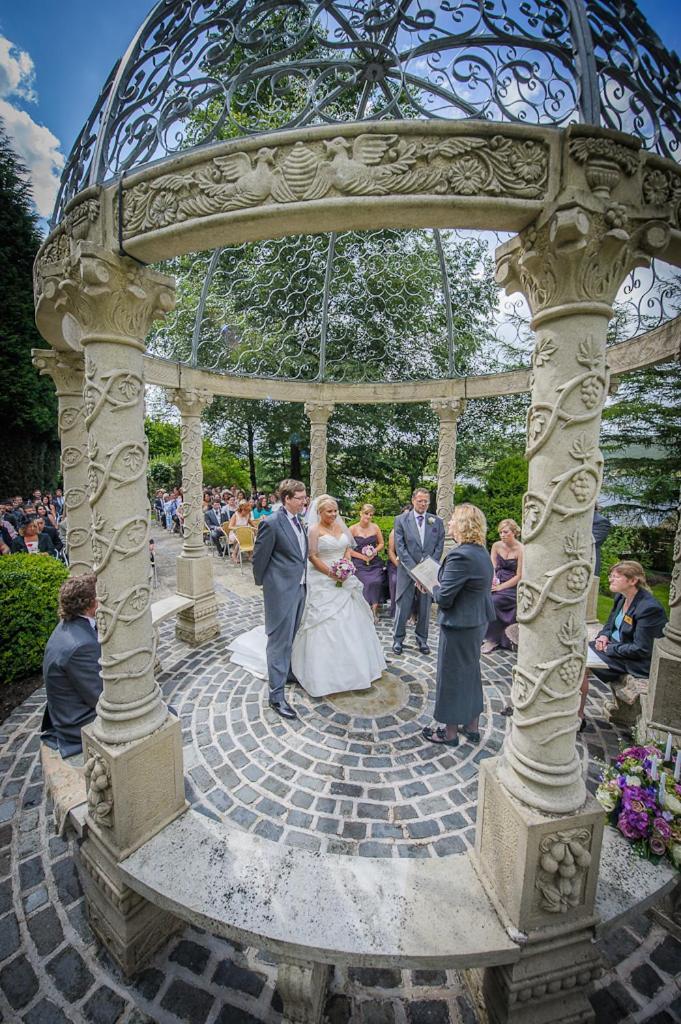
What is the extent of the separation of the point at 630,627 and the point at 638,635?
0.10 metres

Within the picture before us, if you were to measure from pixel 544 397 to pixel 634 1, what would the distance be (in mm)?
2306

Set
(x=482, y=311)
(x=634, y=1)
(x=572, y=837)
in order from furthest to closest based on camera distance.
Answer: (x=482, y=311) → (x=634, y=1) → (x=572, y=837)

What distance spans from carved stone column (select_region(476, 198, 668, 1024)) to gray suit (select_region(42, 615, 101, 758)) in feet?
10.1

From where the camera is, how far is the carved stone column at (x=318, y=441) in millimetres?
7676

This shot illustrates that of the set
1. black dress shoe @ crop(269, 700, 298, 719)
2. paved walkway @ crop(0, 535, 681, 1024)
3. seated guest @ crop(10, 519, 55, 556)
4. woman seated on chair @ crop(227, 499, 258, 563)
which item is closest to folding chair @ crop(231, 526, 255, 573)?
woman seated on chair @ crop(227, 499, 258, 563)

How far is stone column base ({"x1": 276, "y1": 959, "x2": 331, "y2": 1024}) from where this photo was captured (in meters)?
2.02

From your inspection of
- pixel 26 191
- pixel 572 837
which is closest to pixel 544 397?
pixel 572 837

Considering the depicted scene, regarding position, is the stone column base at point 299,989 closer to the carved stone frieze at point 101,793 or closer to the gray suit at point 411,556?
the carved stone frieze at point 101,793

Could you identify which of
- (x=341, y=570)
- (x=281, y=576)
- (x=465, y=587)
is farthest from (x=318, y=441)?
(x=465, y=587)

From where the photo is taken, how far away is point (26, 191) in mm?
20172

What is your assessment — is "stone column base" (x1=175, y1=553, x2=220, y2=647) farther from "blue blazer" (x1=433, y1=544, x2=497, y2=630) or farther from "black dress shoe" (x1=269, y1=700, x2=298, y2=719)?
"blue blazer" (x1=433, y1=544, x2=497, y2=630)

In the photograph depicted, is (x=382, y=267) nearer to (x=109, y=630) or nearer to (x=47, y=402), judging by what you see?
(x=109, y=630)

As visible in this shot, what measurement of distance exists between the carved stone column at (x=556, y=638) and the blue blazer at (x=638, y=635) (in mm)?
2789

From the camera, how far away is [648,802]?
242 centimetres
